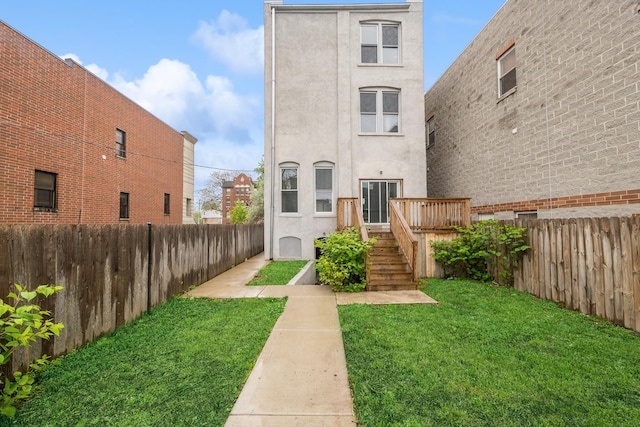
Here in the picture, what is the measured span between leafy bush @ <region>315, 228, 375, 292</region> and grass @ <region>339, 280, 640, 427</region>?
1.52 metres

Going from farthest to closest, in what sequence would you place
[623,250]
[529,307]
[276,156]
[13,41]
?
[276,156] < [13,41] < [529,307] < [623,250]

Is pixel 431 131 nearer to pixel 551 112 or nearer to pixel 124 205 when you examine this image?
pixel 551 112

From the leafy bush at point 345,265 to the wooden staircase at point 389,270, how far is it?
0.27 m

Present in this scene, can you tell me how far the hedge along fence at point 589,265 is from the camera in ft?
13.5

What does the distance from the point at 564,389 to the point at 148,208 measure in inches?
763

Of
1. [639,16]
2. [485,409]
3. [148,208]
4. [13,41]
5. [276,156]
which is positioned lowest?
[485,409]

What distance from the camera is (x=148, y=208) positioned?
1734 cm

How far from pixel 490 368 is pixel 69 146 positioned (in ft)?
50.7

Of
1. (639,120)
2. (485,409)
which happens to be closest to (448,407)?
(485,409)

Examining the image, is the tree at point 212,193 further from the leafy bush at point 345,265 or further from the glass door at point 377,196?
the leafy bush at point 345,265

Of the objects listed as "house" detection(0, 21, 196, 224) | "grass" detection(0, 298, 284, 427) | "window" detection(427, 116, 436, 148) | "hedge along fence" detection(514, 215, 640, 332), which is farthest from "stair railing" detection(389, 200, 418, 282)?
"house" detection(0, 21, 196, 224)

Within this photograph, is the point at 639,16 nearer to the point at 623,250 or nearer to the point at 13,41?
the point at 623,250

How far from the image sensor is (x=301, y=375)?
2934 mm

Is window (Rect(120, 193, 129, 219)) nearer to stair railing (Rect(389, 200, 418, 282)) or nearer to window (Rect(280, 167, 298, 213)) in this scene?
window (Rect(280, 167, 298, 213))
